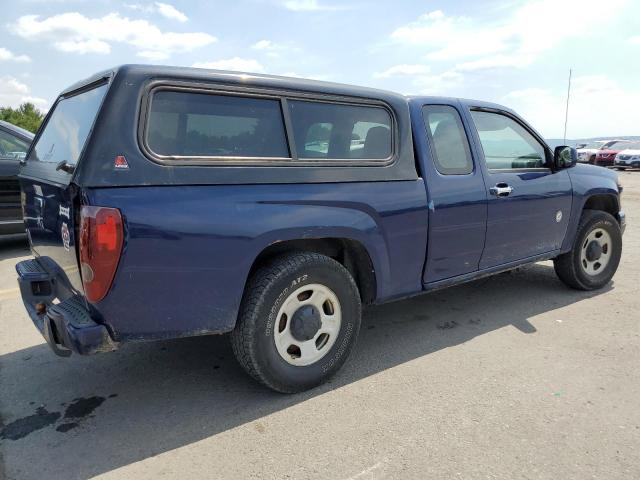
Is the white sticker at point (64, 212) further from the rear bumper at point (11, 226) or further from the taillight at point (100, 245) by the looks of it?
the rear bumper at point (11, 226)

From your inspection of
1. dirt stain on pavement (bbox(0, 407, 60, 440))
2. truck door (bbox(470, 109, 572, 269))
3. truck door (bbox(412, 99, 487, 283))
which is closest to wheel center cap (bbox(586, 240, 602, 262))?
truck door (bbox(470, 109, 572, 269))

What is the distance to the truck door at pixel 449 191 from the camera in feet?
11.4

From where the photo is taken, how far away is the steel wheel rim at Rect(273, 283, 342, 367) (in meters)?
2.85

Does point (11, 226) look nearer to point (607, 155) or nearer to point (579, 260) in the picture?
point (579, 260)

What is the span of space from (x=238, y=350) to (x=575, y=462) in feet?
5.84

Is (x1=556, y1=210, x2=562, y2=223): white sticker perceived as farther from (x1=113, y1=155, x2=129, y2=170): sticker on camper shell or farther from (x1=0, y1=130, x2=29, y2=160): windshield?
(x1=0, y1=130, x2=29, y2=160): windshield

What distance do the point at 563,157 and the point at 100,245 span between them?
390 cm

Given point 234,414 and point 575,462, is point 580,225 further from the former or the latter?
point 234,414

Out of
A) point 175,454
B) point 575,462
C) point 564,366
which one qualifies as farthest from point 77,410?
point 564,366

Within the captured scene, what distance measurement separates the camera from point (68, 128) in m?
3.00

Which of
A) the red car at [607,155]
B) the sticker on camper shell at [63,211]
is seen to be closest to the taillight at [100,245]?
the sticker on camper shell at [63,211]

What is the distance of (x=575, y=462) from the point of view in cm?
230

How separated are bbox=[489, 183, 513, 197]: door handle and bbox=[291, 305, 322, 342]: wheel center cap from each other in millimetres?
1822

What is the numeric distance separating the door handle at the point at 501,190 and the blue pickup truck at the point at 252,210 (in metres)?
0.01
